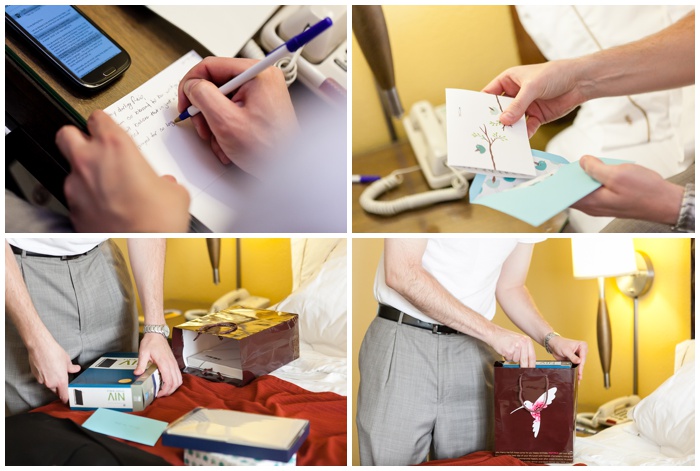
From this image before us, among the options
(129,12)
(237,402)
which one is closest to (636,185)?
(237,402)

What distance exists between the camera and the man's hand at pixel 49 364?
102 cm

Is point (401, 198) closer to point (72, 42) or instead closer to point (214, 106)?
point (214, 106)

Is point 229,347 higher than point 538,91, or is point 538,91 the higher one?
point 538,91

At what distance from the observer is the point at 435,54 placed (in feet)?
4.69

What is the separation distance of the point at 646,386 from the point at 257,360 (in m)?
0.91

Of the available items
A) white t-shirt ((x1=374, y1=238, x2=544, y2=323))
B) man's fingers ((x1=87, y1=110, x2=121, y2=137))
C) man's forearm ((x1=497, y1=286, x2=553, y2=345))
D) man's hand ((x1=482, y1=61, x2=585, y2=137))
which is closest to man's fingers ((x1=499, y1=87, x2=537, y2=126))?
man's hand ((x1=482, y1=61, x2=585, y2=137))

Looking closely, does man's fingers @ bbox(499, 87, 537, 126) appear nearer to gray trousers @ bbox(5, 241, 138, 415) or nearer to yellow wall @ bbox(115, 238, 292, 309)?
yellow wall @ bbox(115, 238, 292, 309)

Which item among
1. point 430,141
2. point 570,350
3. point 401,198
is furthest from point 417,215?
point 570,350

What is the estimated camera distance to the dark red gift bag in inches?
39.1

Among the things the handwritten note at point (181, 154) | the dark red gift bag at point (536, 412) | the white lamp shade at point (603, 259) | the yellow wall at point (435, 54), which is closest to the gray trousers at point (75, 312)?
the handwritten note at point (181, 154)

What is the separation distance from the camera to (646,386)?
1.36 m

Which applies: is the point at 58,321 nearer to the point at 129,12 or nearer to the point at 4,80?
the point at 4,80

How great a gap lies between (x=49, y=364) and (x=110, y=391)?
4.8 inches

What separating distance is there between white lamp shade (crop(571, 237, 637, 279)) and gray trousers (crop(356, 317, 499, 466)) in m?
0.36
